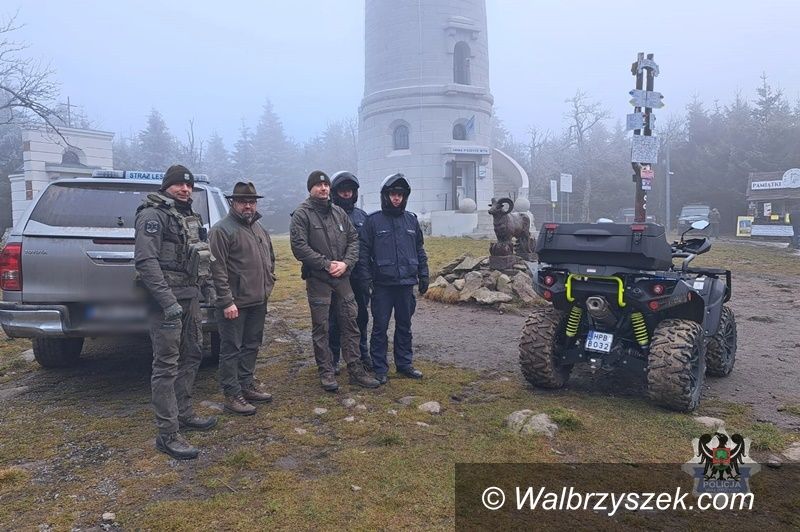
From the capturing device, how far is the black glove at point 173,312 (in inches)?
140

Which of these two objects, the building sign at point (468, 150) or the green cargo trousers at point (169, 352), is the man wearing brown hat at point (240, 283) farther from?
the building sign at point (468, 150)

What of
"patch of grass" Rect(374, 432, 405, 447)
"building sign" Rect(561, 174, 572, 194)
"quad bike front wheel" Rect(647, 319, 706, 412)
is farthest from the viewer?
"building sign" Rect(561, 174, 572, 194)

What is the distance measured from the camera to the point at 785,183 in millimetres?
26609

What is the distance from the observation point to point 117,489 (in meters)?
3.18

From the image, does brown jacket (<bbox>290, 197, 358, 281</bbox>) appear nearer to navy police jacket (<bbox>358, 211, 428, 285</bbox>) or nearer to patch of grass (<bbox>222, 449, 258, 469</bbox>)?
navy police jacket (<bbox>358, 211, 428, 285</bbox>)

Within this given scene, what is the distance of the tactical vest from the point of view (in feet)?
12.2

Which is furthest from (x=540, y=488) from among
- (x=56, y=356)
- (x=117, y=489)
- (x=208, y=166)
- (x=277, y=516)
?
(x=208, y=166)

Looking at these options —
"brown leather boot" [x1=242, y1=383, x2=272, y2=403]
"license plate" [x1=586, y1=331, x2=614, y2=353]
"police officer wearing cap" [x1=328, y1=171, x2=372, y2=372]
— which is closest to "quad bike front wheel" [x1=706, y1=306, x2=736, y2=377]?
"license plate" [x1=586, y1=331, x2=614, y2=353]

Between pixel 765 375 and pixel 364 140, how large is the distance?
2853 cm

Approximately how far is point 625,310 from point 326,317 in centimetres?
260

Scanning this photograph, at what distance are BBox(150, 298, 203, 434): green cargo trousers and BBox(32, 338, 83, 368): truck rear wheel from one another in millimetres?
2374

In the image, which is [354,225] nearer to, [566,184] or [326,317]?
[326,317]

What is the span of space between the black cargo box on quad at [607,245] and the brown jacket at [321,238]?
1.74 m

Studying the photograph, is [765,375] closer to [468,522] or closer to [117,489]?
[468,522]
